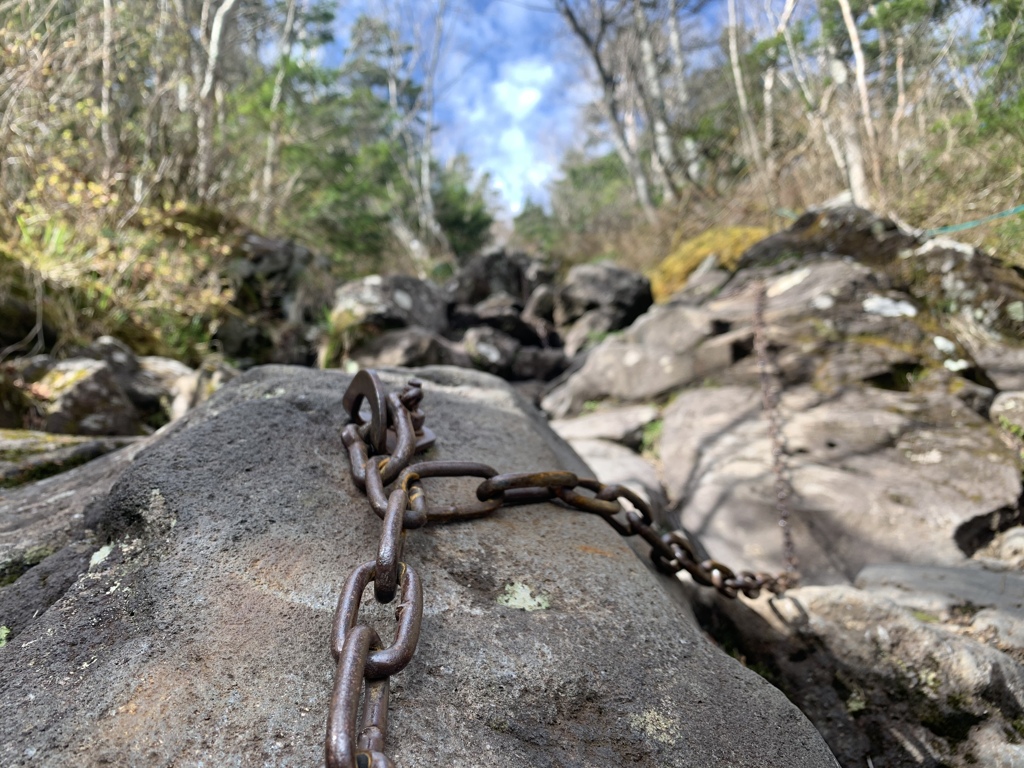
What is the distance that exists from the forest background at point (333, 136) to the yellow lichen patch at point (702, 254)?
20 centimetres

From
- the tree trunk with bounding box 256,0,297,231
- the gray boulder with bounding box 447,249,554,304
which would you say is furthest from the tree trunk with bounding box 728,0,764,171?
the tree trunk with bounding box 256,0,297,231

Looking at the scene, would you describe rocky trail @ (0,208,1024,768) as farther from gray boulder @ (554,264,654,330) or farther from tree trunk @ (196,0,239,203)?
gray boulder @ (554,264,654,330)

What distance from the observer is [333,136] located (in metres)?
14.7

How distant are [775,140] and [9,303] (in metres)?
13.4

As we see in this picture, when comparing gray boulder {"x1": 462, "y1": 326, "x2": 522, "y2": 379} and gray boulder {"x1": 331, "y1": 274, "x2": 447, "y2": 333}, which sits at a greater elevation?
gray boulder {"x1": 331, "y1": 274, "x2": 447, "y2": 333}

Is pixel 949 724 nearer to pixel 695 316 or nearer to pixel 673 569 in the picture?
pixel 673 569

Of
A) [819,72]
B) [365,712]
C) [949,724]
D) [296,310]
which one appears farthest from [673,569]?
[819,72]

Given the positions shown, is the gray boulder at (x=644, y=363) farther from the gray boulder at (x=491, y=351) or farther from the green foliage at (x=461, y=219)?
the green foliage at (x=461, y=219)

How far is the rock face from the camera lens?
71 centimetres

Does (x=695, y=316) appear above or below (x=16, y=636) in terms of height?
above

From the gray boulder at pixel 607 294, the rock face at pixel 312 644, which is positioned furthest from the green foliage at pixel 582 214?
the rock face at pixel 312 644

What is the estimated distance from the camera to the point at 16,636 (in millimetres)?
836

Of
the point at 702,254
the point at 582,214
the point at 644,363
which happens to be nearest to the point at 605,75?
the point at 702,254

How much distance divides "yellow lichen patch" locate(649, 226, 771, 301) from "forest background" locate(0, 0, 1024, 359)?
0.64 feet
